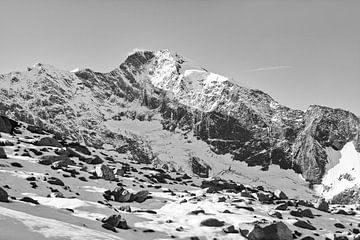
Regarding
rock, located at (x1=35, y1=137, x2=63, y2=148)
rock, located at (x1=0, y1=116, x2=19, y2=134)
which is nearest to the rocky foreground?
rock, located at (x1=35, y1=137, x2=63, y2=148)

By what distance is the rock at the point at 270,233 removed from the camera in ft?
119

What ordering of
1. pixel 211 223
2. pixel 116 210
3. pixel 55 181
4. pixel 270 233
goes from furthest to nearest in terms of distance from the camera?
pixel 55 181 → pixel 211 223 → pixel 116 210 → pixel 270 233

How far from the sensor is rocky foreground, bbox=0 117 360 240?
1054 inches

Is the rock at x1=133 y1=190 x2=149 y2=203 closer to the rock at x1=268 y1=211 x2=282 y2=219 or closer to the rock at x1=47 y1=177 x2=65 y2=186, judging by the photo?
the rock at x1=47 y1=177 x2=65 y2=186

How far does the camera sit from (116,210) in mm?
37469

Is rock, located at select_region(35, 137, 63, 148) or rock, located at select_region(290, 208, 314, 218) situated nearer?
rock, located at select_region(290, 208, 314, 218)

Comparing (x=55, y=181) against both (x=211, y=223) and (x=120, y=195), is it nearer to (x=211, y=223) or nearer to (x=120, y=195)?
(x=120, y=195)

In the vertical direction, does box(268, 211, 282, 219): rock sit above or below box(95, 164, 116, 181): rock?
below

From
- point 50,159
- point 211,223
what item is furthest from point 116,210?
point 50,159

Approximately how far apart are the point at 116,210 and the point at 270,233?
43.4 feet

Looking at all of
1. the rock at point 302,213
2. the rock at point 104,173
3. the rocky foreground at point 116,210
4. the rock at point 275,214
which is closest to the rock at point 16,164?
the rocky foreground at point 116,210

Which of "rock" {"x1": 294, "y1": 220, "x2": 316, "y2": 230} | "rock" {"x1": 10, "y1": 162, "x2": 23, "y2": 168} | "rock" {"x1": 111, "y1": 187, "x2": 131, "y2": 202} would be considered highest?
"rock" {"x1": 10, "y1": 162, "x2": 23, "y2": 168}

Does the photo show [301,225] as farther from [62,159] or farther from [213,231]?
[62,159]

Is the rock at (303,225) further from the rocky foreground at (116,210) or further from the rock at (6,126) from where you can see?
the rock at (6,126)
